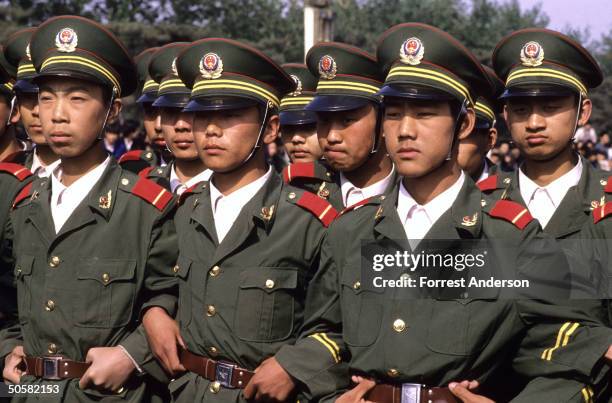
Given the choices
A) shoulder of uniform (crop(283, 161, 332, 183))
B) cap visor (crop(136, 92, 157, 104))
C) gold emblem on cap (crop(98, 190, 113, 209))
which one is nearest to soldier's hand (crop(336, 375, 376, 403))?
gold emblem on cap (crop(98, 190, 113, 209))

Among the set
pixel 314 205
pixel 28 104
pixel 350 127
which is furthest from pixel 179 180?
pixel 314 205

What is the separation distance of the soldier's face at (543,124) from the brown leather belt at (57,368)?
9.87ft

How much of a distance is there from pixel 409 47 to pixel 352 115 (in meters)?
2.10

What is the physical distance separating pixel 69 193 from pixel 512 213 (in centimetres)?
255

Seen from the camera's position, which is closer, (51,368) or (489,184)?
(51,368)

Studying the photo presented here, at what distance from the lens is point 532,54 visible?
637 centimetres

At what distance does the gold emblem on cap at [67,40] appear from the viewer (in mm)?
5711

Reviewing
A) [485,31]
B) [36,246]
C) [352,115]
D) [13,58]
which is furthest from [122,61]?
[485,31]

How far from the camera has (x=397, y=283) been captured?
15.3 feet

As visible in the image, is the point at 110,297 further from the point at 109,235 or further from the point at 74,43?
the point at 74,43

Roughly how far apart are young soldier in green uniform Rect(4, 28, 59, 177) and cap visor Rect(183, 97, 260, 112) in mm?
2421

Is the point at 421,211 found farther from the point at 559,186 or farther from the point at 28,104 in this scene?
the point at 28,104

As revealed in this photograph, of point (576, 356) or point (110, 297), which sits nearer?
point (576, 356)

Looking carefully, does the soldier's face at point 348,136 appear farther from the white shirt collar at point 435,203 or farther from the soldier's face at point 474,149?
the white shirt collar at point 435,203
